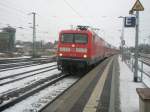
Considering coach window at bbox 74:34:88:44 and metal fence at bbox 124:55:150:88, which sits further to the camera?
coach window at bbox 74:34:88:44

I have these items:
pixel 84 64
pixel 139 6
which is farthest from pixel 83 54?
pixel 139 6

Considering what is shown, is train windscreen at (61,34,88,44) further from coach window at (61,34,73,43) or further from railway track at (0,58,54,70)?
railway track at (0,58,54,70)

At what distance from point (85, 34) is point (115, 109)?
10595 millimetres

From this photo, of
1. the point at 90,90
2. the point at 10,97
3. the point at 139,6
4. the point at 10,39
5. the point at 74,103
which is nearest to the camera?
the point at 74,103

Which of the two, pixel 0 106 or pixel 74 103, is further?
pixel 74 103

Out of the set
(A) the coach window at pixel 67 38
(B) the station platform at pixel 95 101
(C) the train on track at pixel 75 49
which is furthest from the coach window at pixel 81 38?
(B) the station platform at pixel 95 101

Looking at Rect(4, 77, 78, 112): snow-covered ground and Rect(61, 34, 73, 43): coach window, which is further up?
Rect(61, 34, 73, 43): coach window

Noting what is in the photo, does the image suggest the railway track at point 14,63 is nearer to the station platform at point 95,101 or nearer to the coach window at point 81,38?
the coach window at point 81,38

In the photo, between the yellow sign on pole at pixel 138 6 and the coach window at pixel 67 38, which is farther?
the coach window at pixel 67 38

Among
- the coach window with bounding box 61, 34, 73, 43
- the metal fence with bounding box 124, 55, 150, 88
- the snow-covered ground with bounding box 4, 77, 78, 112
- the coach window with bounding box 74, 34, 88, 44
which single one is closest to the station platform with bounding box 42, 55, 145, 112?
the snow-covered ground with bounding box 4, 77, 78, 112

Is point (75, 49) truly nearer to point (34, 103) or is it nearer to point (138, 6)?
point (138, 6)

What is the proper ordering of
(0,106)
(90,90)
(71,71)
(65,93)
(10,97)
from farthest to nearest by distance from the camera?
(71,71) → (90,90) → (65,93) → (10,97) → (0,106)

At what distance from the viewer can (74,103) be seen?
9797 mm

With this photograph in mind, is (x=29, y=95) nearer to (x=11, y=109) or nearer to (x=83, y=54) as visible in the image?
(x=11, y=109)
